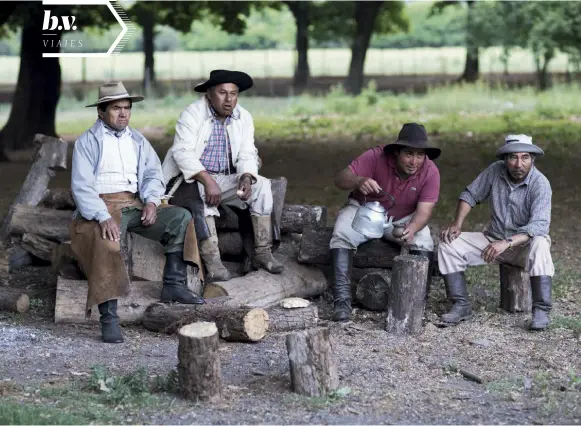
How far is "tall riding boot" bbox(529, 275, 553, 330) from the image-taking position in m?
6.90

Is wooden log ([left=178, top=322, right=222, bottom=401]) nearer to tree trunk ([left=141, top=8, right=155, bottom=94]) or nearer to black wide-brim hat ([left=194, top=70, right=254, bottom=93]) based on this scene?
black wide-brim hat ([left=194, top=70, right=254, bottom=93])

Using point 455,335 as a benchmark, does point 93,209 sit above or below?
above

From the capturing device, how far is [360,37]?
25.9 metres

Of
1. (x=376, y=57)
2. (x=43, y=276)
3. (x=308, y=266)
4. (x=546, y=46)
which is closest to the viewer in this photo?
(x=308, y=266)

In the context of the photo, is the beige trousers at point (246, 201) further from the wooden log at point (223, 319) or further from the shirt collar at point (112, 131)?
the wooden log at point (223, 319)

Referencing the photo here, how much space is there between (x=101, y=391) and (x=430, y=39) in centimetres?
4404

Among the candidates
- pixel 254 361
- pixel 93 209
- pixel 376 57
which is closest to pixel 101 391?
pixel 254 361

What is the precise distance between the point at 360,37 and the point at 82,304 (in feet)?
65.3

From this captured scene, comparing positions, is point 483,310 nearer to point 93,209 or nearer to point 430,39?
point 93,209

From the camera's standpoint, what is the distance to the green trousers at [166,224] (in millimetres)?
7031

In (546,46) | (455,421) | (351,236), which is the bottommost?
(455,421)

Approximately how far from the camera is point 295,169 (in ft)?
48.8

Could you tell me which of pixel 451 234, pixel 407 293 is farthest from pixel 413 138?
pixel 407 293

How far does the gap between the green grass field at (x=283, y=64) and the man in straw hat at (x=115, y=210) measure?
26.4m
